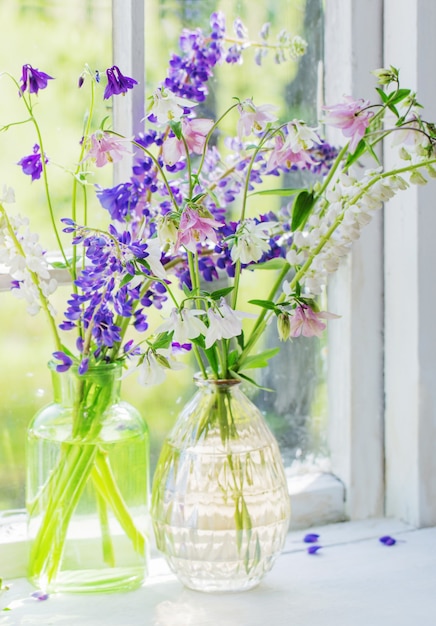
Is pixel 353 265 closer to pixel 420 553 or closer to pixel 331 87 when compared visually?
pixel 331 87

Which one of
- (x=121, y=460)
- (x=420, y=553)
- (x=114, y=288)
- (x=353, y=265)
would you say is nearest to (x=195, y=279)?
(x=114, y=288)

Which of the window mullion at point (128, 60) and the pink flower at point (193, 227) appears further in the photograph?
the window mullion at point (128, 60)

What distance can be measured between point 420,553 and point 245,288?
1.29 feet

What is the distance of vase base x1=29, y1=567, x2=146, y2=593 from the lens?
0.94 metres

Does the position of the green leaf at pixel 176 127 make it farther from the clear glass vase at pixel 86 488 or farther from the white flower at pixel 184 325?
the clear glass vase at pixel 86 488

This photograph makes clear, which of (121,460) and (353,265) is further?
(353,265)

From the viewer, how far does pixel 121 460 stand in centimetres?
96

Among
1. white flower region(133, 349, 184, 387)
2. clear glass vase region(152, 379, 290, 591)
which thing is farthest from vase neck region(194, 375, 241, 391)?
white flower region(133, 349, 184, 387)

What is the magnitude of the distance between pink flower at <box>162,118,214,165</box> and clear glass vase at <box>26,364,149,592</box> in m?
0.24

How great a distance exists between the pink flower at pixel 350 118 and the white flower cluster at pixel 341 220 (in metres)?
0.04

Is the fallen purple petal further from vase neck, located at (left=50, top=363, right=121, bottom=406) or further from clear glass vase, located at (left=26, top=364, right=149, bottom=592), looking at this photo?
vase neck, located at (left=50, top=363, right=121, bottom=406)

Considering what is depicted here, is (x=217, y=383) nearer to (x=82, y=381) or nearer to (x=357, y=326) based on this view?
(x=82, y=381)

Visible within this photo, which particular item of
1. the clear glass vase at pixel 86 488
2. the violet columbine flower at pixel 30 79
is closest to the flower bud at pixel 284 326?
the clear glass vase at pixel 86 488

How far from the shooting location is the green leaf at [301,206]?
92 centimetres
